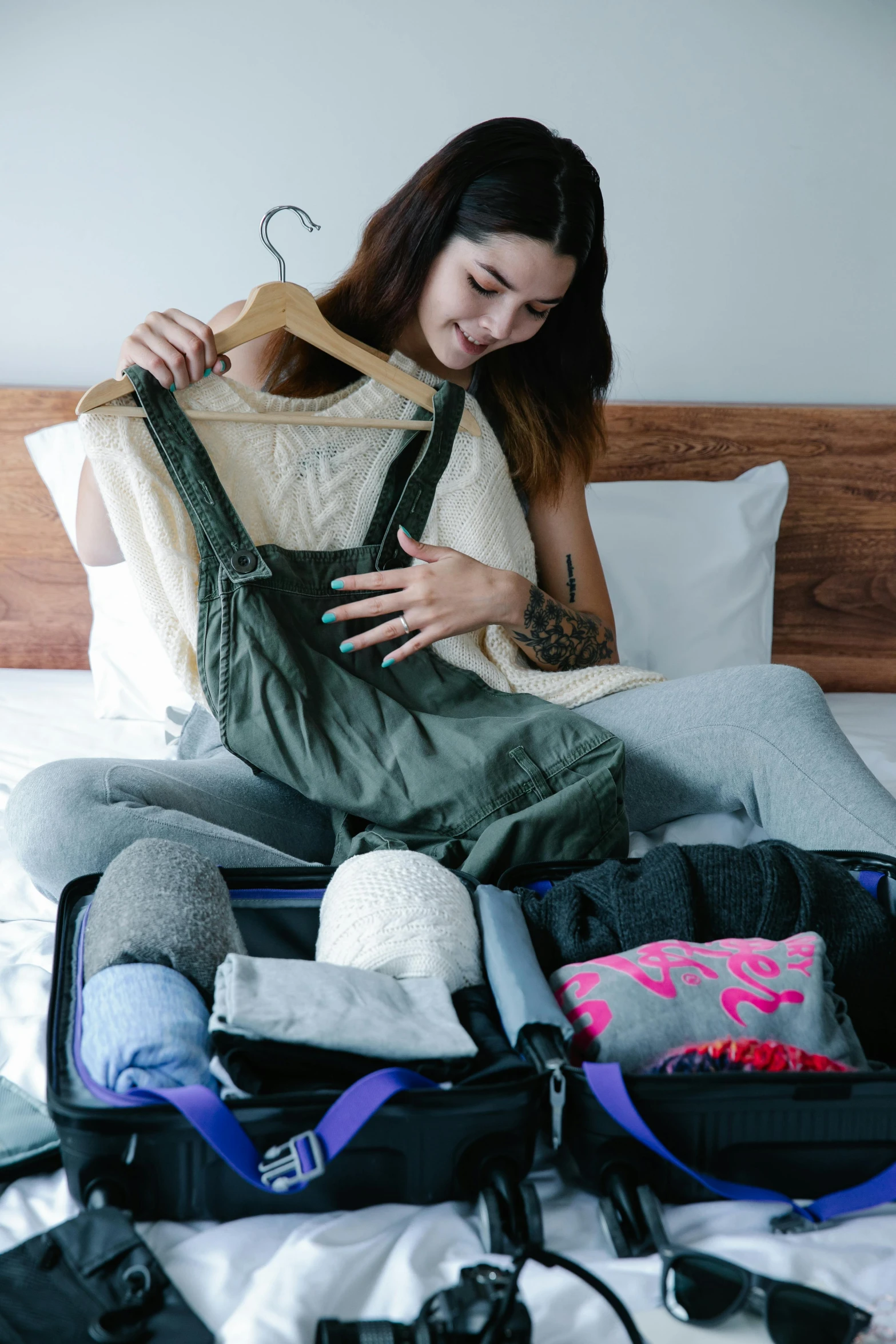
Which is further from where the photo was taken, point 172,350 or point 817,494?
point 817,494

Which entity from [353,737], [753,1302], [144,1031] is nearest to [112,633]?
[353,737]

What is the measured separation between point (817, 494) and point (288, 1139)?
1.57m

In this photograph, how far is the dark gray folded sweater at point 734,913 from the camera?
0.78 metres

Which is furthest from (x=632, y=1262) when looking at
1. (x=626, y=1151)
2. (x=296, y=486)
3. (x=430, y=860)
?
(x=296, y=486)

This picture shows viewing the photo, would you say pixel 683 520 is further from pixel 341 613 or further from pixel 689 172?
pixel 341 613

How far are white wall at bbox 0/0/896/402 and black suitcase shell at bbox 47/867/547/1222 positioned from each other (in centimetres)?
143

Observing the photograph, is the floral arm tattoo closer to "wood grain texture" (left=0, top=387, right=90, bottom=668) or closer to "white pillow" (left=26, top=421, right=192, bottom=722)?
"white pillow" (left=26, top=421, right=192, bottom=722)

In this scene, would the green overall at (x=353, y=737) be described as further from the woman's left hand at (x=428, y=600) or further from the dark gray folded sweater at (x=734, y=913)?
the dark gray folded sweater at (x=734, y=913)

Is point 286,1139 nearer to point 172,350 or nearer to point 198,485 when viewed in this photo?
point 198,485

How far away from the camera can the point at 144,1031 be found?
62 cm

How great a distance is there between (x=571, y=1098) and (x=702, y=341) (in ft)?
4.92

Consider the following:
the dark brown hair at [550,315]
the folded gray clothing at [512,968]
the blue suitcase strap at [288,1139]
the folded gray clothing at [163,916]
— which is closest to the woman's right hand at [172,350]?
the dark brown hair at [550,315]

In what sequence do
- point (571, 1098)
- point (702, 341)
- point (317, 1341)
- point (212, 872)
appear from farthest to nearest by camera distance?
point (702, 341)
point (212, 872)
point (571, 1098)
point (317, 1341)

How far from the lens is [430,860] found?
863 millimetres
